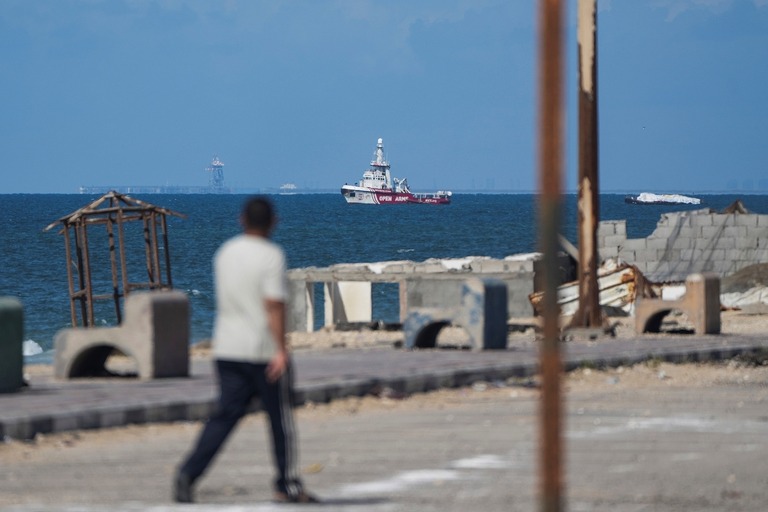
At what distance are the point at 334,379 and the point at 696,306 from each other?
849cm

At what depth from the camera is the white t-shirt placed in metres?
7.96

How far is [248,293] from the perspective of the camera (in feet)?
26.2

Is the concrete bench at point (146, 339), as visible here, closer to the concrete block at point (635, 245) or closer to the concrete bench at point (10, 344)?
the concrete bench at point (10, 344)

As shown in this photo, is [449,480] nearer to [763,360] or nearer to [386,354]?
[386,354]

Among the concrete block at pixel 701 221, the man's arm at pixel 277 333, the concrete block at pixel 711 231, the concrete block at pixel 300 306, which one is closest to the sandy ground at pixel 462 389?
the man's arm at pixel 277 333

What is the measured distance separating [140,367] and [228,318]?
567 centimetres

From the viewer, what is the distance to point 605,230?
37469mm

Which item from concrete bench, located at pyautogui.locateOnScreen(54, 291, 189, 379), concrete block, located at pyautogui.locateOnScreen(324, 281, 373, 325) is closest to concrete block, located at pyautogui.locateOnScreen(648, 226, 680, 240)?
concrete block, located at pyautogui.locateOnScreen(324, 281, 373, 325)

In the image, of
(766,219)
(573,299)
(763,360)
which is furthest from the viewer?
(766,219)

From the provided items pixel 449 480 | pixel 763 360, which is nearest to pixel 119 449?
pixel 449 480

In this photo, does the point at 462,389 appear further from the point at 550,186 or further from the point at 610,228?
the point at 610,228

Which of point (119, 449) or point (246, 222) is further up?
point (246, 222)

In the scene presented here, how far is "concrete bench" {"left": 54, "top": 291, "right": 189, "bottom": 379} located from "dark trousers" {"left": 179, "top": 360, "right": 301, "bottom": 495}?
16.6 ft

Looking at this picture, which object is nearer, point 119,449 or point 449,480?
→ point 449,480
